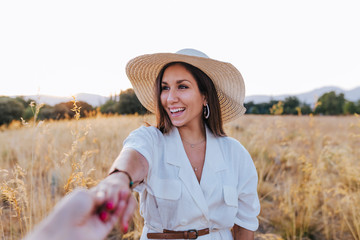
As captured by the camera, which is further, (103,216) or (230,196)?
(230,196)

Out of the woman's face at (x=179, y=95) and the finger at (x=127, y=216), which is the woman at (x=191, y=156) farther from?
the finger at (x=127, y=216)

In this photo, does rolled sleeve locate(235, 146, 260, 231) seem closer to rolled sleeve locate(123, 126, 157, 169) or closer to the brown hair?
the brown hair

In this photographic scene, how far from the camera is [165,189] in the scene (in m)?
1.56

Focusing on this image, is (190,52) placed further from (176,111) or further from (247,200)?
(247,200)

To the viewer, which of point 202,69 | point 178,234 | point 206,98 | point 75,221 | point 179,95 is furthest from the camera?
point 206,98

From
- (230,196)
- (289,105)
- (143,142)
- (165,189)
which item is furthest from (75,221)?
(289,105)

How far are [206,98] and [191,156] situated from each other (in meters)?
0.49

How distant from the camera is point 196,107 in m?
1.90

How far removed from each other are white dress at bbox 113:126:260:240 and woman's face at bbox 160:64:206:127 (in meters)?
0.11

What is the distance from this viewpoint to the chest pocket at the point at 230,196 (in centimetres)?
167

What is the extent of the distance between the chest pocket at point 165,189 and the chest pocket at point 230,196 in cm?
32

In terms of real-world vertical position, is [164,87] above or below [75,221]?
above

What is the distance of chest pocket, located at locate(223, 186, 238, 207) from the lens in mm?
1667

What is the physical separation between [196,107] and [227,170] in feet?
1.63
